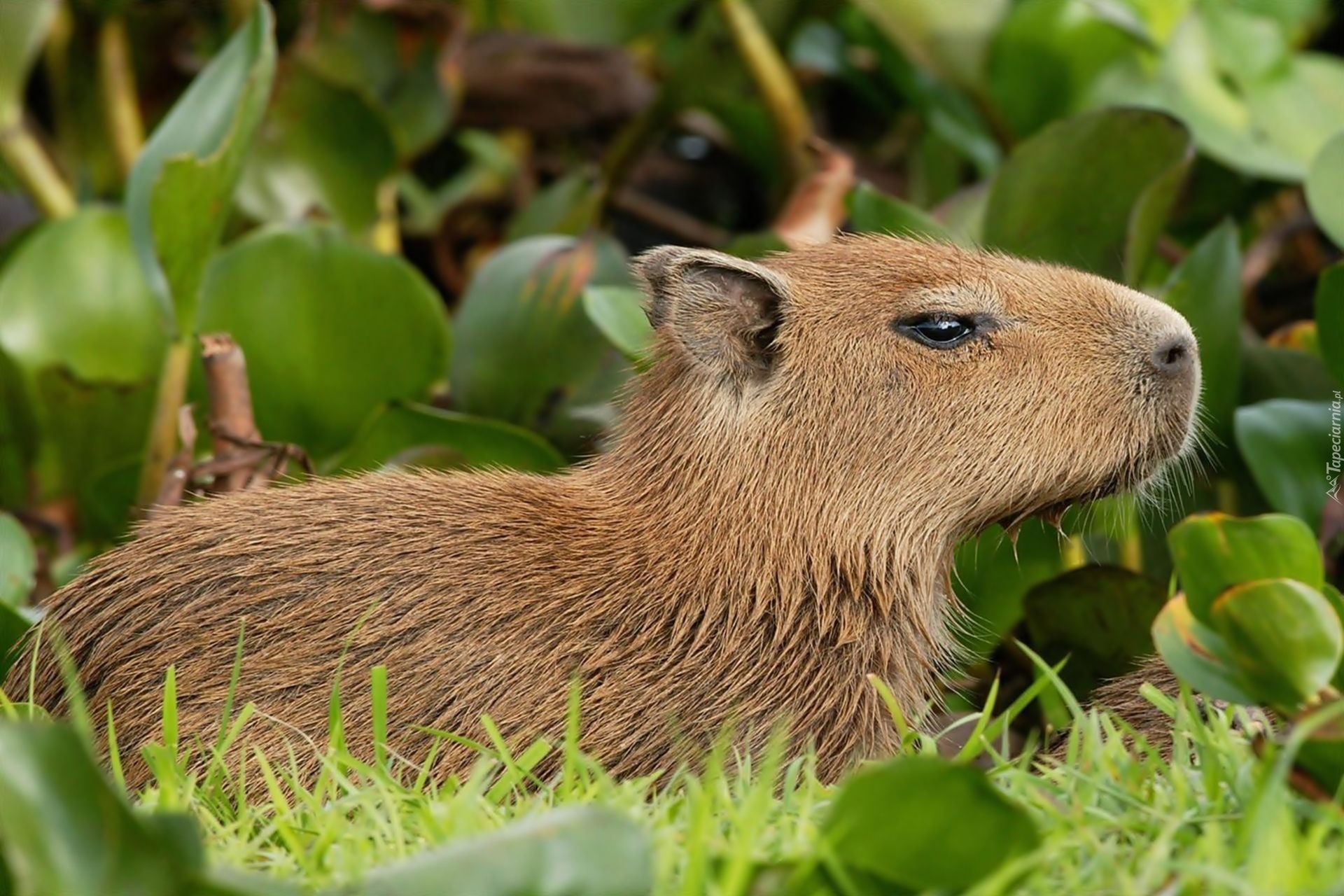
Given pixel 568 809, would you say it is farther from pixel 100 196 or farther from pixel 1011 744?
pixel 100 196

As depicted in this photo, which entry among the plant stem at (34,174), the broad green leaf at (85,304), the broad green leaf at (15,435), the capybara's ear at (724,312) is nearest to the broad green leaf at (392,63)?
the plant stem at (34,174)

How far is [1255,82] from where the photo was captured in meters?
4.57

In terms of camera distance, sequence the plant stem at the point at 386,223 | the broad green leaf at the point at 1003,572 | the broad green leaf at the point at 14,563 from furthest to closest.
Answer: the plant stem at the point at 386,223 < the broad green leaf at the point at 1003,572 < the broad green leaf at the point at 14,563

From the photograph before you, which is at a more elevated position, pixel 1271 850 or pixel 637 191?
pixel 1271 850

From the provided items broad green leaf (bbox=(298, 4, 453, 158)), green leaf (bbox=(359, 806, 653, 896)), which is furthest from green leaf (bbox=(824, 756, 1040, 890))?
broad green leaf (bbox=(298, 4, 453, 158))

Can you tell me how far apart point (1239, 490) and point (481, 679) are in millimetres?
2183

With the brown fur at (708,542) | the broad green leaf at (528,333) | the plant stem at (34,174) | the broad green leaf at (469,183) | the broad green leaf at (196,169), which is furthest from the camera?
the broad green leaf at (469,183)

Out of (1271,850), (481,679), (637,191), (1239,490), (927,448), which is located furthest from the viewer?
(637,191)

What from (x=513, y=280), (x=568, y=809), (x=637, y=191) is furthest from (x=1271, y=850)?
(x=637, y=191)

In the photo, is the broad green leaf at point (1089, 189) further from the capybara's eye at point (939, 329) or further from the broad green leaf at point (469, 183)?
the broad green leaf at point (469, 183)

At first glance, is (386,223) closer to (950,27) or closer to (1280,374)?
(950,27)

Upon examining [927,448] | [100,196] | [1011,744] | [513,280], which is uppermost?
[927,448]

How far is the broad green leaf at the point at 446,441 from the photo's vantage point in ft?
12.1

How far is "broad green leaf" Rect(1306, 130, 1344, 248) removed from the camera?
3482mm
